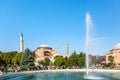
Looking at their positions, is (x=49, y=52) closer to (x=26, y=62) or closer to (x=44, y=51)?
(x=44, y=51)

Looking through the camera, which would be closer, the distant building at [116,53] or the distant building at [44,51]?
the distant building at [116,53]

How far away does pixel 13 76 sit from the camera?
35.3 meters

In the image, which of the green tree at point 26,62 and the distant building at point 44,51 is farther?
the distant building at point 44,51

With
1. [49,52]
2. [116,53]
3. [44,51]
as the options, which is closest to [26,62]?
[116,53]

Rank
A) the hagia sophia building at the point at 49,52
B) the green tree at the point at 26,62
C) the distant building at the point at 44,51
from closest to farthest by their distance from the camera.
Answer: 1. the green tree at the point at 26,62
2. the hagia sophia building at the point at 49,52
3. the distant building at the point at 44,51

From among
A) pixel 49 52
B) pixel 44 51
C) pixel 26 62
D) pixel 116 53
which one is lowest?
pixel 26 62

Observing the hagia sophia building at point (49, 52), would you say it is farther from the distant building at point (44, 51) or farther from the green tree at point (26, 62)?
the green tree at point (26, 62)

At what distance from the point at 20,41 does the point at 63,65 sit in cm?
2469

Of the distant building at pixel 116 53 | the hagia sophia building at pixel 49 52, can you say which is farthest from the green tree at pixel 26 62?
the distant building at pixel 116 53

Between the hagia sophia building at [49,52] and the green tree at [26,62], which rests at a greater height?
the hagia sophia building at [49,52]

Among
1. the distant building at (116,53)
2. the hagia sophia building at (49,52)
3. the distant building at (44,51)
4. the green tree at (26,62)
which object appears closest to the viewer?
the green tree at (26,62)

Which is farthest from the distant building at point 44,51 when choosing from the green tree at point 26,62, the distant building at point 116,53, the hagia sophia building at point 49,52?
the green tree at point 26,62

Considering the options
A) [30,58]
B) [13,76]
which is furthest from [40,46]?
[13,76]

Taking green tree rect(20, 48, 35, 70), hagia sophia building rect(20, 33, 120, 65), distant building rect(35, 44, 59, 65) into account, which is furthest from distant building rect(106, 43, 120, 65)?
green tree rect(20, 48, 35, 70)
